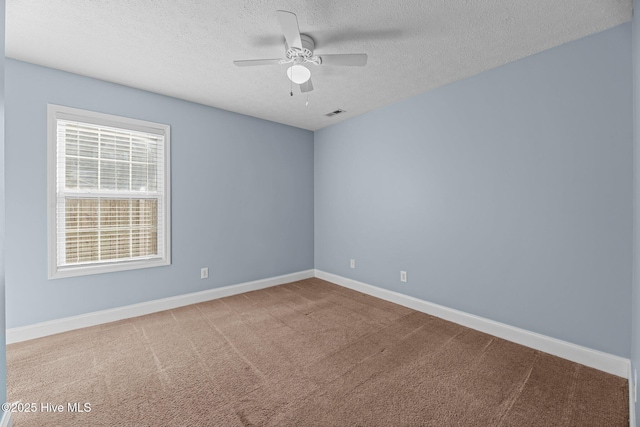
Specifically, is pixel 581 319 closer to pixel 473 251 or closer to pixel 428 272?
pixel 473 251

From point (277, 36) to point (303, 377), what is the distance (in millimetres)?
2613

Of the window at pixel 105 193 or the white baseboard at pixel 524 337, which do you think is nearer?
the white baseboard at pixel 524 337

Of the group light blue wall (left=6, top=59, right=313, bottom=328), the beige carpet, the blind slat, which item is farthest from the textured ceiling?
the beige carpet

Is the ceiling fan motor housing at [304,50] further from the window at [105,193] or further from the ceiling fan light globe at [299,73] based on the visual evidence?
the window at [105,193]

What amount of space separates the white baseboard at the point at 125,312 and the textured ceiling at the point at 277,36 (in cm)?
247

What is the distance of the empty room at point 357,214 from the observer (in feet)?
6.02

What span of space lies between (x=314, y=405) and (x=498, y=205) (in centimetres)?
235

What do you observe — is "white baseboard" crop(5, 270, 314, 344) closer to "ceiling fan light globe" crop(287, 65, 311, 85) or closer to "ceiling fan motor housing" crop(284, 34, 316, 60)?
"ceiling fan light globe" crop(287, 65, 311, 85)

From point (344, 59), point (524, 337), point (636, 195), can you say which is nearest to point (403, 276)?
point (524, 337)

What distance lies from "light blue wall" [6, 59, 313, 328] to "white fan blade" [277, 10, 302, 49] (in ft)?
7.02

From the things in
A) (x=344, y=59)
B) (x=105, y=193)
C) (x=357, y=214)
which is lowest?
(x=357, y=214)

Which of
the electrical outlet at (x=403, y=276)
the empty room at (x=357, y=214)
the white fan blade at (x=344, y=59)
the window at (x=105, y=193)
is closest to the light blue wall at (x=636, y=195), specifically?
the empty room at (x=357, y=214)

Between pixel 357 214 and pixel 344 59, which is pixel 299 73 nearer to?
pixel 344 59

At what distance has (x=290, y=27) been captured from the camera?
1778 millimetres
